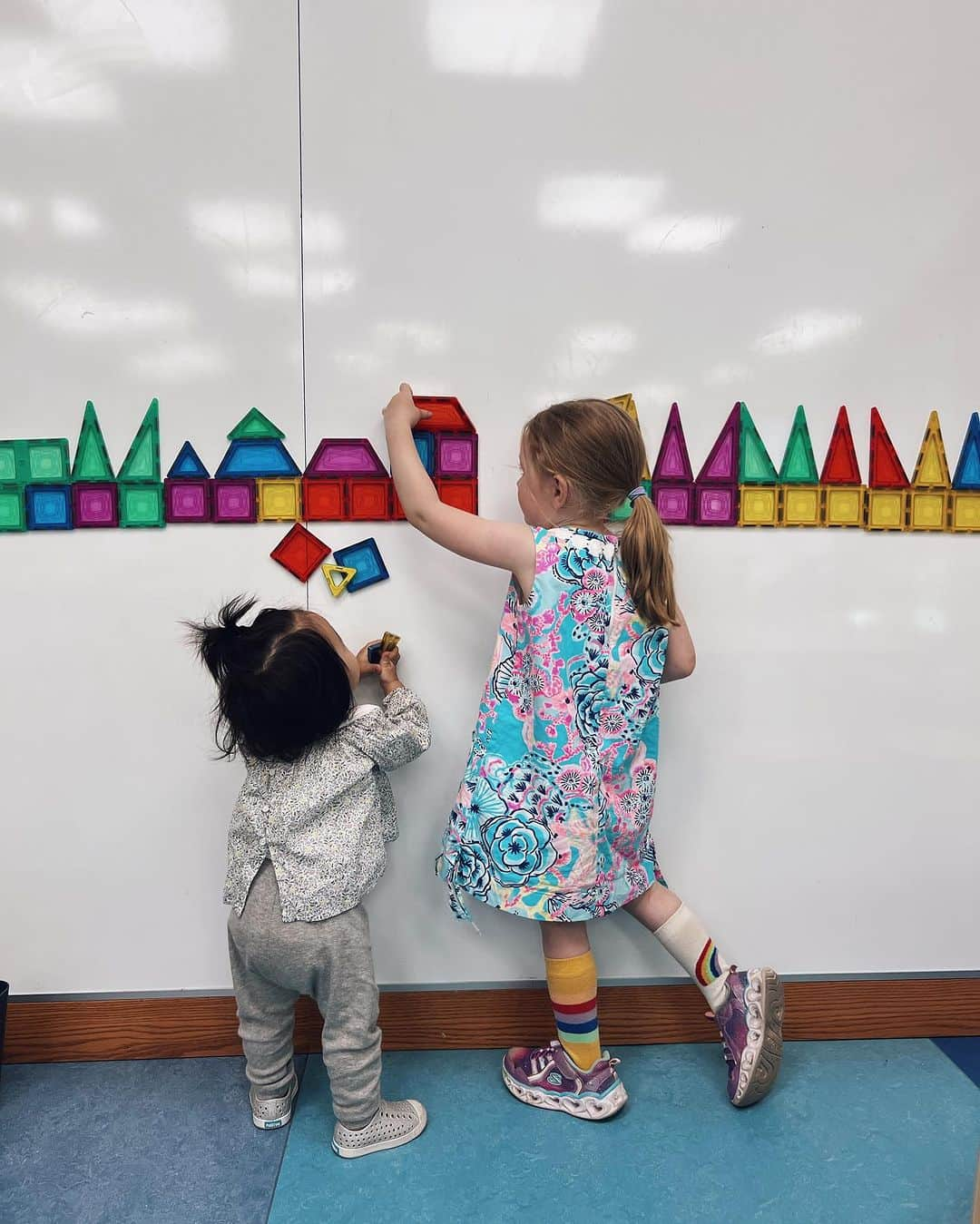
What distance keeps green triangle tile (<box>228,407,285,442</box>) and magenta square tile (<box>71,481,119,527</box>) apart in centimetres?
21

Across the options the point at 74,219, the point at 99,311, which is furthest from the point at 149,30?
the point at 99,311

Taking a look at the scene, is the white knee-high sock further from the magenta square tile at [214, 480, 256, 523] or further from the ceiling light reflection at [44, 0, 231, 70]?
the ceiling light reflection at [44, 0, 231, 70]

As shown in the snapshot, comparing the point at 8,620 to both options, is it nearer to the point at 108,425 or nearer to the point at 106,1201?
the point at 108,425

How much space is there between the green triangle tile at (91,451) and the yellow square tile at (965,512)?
1373 millimetres

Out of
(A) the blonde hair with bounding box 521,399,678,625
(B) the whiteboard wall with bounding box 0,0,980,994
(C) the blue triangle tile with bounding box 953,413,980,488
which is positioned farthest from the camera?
(C) the blue triangle tile with bounding box 953,413,980,488

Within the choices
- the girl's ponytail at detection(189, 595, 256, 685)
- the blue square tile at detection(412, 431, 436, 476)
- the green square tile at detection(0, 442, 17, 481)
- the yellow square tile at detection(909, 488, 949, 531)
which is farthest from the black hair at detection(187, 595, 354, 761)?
the yellow square tile at detection(909, 488, 949, 531)

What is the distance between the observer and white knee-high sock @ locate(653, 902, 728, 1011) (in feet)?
4.44

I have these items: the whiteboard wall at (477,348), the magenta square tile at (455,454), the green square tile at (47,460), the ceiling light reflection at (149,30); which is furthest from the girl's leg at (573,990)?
the ceiling light reflection at (149,30)

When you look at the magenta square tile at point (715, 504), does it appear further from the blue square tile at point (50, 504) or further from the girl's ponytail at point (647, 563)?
the blue square tile at point (50, 504)

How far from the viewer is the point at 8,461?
1.36 meters

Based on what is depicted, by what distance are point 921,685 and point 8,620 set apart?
1.50m

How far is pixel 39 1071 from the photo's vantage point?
1408 millimetres

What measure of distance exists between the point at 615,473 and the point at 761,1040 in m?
0.87

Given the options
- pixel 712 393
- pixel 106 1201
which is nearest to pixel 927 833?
pixel 712 393
